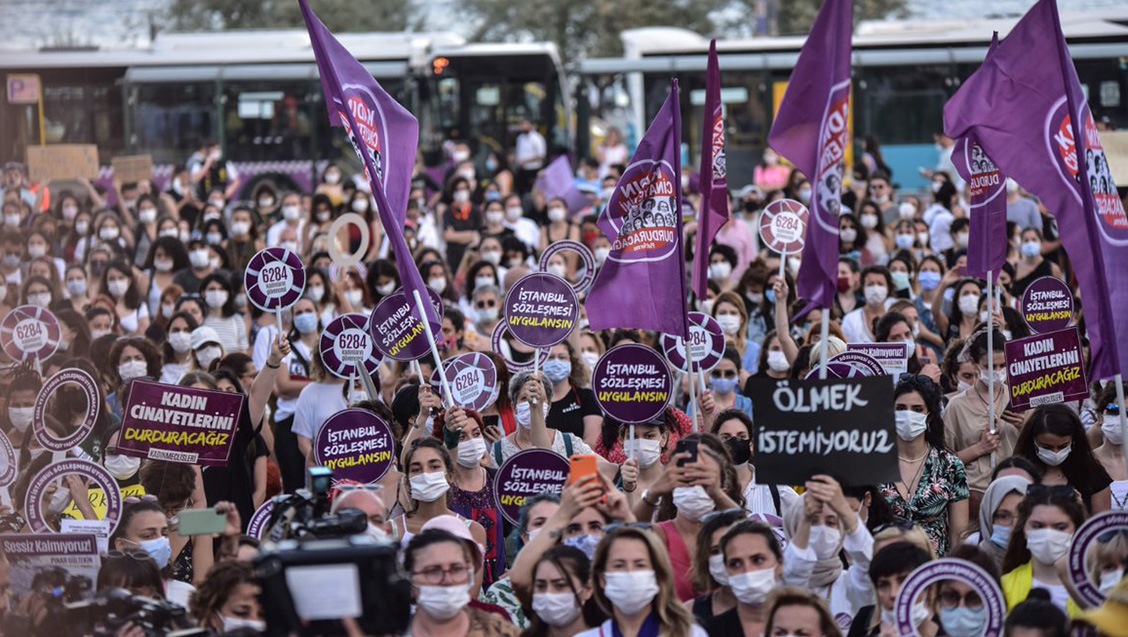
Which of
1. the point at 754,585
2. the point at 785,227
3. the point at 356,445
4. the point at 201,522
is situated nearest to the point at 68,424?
the point at 356,445

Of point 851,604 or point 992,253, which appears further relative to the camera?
point 992,253

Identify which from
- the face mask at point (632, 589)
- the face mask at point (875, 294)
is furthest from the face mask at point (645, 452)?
the face mask at point (875, 294)

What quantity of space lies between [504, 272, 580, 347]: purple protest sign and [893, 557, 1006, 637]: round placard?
390 cm

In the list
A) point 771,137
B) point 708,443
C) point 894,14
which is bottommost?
point 708,443

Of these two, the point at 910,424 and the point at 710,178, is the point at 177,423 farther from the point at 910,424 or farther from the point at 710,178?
the point at 910,424

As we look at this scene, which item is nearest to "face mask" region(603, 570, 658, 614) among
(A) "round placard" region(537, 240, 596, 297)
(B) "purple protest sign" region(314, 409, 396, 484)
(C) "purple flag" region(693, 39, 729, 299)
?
(B) "purple protest sign" region(314, 409, 396, 484)

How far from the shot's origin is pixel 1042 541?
622 centimetres

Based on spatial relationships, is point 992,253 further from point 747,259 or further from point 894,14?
point 894,14

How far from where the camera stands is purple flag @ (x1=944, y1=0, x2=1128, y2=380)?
23.6ft

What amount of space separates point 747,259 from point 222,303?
5.68 meters

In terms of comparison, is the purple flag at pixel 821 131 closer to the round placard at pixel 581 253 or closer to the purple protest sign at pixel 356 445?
the purple protest sign at pixel 356 445

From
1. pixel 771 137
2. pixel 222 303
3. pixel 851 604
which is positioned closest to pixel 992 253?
pixel 771 137

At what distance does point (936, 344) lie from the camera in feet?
38.8

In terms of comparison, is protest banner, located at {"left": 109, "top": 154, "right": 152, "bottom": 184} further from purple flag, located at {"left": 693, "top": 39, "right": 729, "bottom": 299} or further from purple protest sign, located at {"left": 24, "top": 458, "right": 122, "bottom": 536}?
purple protest sign, located at {"left": 24, "top": 458, "right": 122, "bottom": 536}
